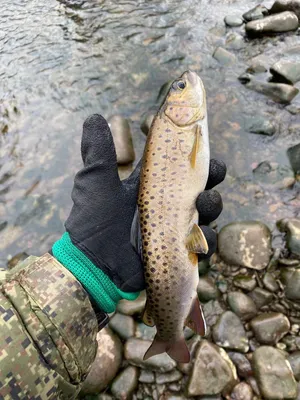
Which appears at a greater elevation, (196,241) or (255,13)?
(255,13)

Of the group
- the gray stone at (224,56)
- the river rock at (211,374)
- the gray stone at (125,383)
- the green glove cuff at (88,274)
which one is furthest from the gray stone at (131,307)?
the gray stone at (224,56)

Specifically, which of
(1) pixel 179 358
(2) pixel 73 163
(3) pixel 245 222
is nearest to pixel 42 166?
(2) pixel 73 163

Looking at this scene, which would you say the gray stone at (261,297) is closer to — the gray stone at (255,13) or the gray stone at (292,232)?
the gray stone at (292,232)

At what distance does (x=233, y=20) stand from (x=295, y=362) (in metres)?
6.36

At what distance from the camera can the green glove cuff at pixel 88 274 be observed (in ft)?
7.08

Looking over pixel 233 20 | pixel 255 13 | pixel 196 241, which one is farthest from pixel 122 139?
pixel 255 13

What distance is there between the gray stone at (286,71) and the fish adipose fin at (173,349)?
459 cm

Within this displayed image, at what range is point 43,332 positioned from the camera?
1809 mm

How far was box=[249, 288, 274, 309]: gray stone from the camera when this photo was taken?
3.43 meters

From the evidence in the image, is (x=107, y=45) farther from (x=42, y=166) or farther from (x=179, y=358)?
(x=179, y=358)

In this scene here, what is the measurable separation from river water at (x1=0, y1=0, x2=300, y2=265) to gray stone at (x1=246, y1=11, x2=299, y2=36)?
0.17m

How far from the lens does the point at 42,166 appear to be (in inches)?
205

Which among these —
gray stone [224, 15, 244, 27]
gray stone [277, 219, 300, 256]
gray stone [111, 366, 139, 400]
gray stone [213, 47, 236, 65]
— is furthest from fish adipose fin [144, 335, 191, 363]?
gray stone [224, 15, 244, 27]

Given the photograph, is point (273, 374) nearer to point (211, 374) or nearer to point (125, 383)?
point (211, 374)
